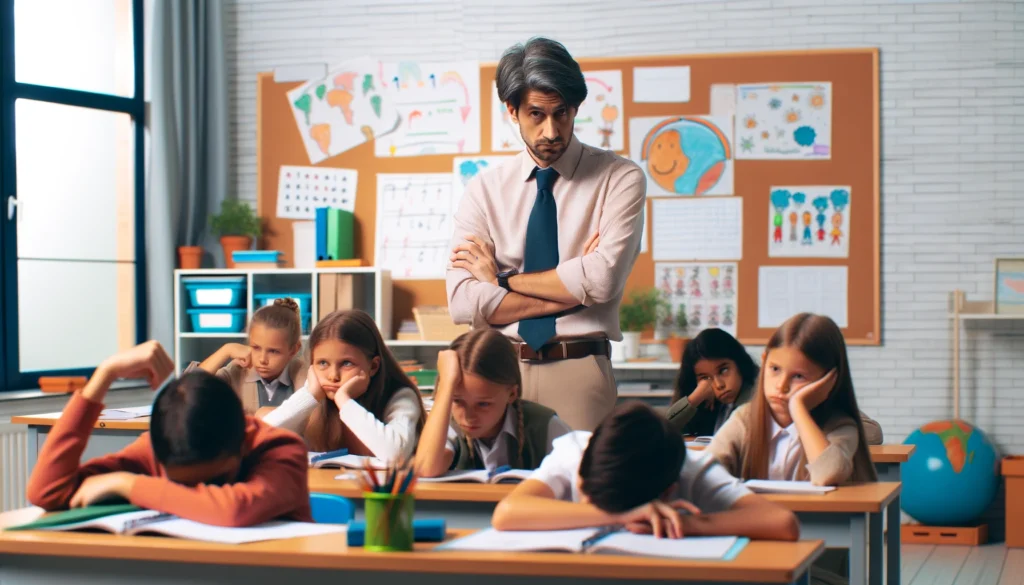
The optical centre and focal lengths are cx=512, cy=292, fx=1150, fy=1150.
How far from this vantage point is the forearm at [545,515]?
1704 mm

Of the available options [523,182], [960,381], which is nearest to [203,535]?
[523,182]

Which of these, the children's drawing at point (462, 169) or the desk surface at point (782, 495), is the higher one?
the children's drawing at point (462, 169)

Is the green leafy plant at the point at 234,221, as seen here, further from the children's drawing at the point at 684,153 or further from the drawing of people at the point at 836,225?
the drawing of people at the point at 836,225

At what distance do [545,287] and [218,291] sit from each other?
10.8 feet

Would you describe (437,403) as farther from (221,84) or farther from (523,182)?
(221,84)

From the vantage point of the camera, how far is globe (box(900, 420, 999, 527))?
511 cm

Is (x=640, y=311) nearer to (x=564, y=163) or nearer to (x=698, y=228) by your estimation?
(x=698, y=228)

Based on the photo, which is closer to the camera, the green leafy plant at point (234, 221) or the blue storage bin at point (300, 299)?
the blue storage bin at point (300, 299)

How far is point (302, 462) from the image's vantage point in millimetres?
1922

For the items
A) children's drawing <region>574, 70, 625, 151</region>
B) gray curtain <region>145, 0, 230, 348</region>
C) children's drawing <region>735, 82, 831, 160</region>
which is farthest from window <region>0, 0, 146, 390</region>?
children's drawing <region>735, 82, 831, 160</region>

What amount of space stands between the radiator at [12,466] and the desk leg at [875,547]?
384 centimetres

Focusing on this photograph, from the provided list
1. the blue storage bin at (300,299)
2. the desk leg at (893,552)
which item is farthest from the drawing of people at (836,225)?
the desk leg at (893,552)

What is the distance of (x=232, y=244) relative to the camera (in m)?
5.82

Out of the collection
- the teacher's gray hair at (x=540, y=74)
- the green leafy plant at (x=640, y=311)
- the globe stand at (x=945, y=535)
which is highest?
the teacher's gray hair at (x=540, y=74)
